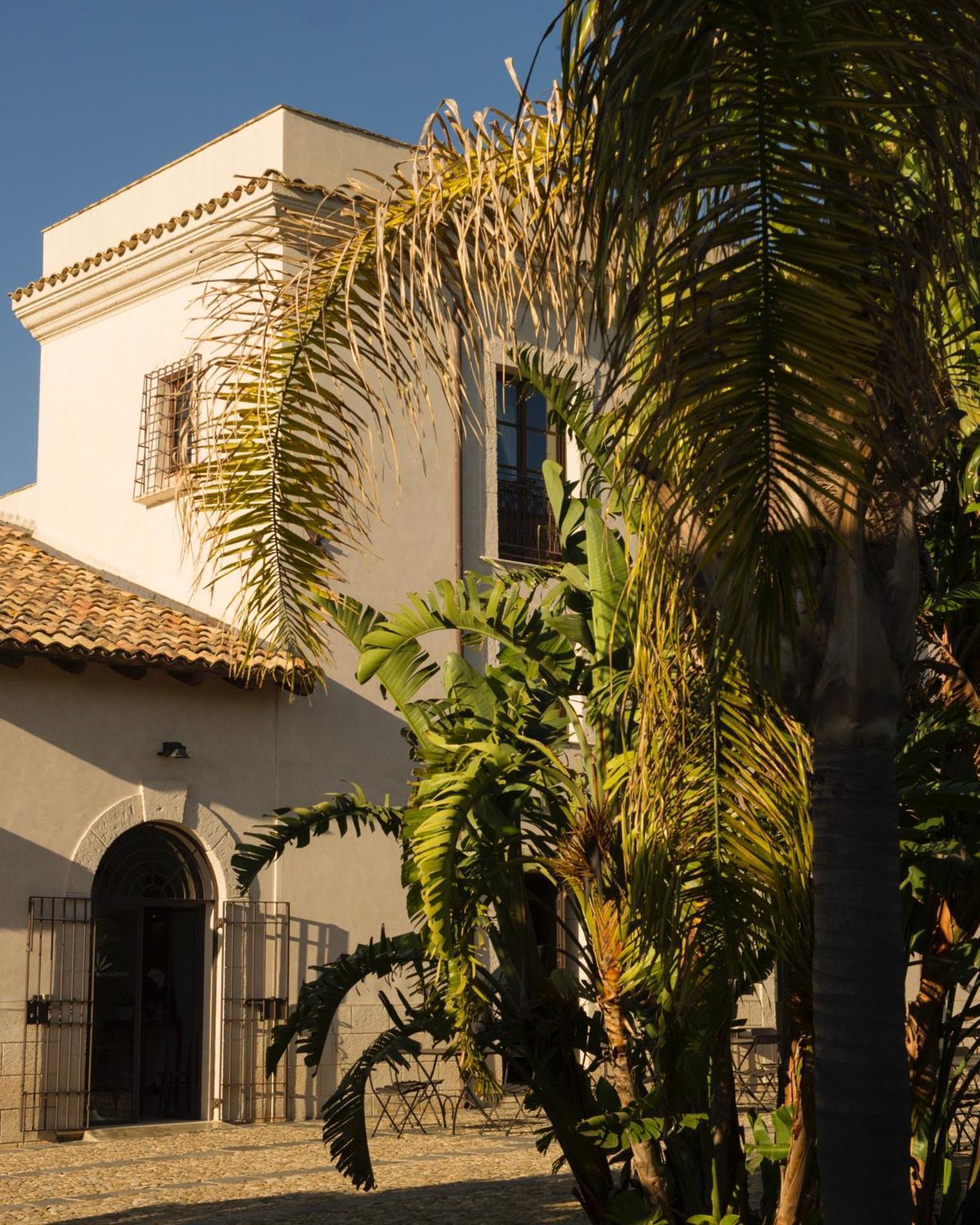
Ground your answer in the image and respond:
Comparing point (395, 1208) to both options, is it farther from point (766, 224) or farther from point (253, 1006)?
point (766, 224)

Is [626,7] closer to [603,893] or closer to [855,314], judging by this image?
[855,314]

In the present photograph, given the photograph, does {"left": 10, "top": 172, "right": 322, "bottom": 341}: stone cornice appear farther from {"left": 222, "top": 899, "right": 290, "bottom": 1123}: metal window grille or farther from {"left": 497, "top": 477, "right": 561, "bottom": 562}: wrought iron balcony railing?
{"left": 222, "top": 899, "right": 290, "bottom": 1123}: metal window grille

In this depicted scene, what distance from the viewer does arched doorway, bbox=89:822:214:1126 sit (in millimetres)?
14547

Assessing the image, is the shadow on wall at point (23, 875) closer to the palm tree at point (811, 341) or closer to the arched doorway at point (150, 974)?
the arched doorway at point (150, 974)

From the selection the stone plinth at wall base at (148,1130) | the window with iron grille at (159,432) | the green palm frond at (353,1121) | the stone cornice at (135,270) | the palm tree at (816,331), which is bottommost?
the stone plinth at wall base at (148,1130)

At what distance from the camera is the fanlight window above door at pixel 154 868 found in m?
14.6

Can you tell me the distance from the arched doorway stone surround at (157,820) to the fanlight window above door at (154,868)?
0.61ft

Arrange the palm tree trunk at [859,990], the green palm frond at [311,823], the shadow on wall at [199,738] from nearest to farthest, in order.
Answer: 1. the palm tree trunk at [859,990]
2. the green palm frond at [311,823]
3. the shadow on wall at [199,738]

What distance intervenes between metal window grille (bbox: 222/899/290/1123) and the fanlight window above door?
48 centimetres

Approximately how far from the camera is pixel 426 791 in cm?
668

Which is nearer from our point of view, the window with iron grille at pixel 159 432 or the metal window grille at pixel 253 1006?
the metal window grille at pixel 253 1006

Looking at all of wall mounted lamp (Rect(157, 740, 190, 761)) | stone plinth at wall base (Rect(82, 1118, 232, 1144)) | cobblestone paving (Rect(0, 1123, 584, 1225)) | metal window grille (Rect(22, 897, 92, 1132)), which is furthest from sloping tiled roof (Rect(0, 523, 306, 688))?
stone plinth at wall base (Rect(82, 1118, 232, 1144))

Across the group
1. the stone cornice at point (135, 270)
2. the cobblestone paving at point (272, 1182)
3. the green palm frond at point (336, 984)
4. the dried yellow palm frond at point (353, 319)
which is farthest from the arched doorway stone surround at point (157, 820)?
the dried yellow palm frond at point (353, 319)

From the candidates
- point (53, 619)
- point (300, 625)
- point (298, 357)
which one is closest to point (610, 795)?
point (300, 625)
